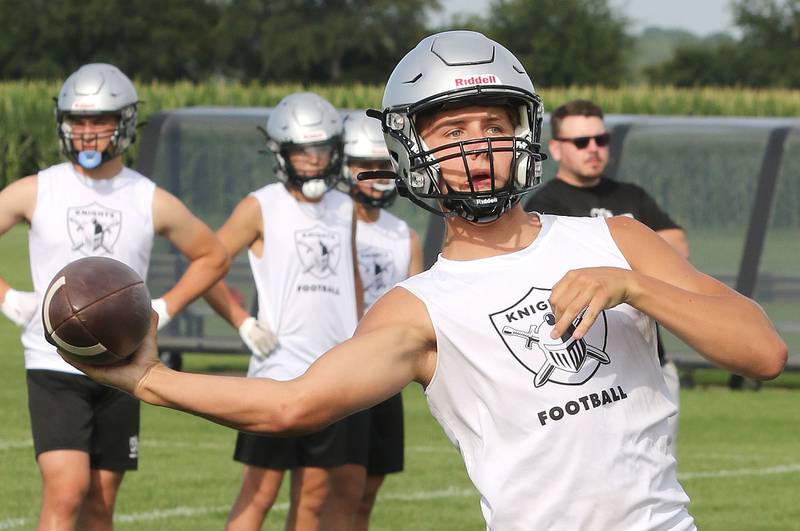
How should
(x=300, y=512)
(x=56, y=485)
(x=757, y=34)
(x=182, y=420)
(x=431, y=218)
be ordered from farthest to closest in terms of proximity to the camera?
(x=757, y=34) → (x=431, y=218) → (x=182, y=420) → (x=300, y=512) → (x=56, y=485)

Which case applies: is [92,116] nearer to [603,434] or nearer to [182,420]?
[603,434]

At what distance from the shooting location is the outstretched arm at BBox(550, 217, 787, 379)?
11.7 ft

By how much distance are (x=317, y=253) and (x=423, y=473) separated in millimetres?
2861

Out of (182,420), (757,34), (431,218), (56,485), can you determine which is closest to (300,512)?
(56,485)

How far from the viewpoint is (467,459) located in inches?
161

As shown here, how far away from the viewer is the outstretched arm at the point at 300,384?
367 centimetres

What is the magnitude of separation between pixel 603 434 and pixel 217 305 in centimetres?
479

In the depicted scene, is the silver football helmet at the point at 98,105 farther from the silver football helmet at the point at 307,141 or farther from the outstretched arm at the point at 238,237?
the silver football helmet at the point at 307,141

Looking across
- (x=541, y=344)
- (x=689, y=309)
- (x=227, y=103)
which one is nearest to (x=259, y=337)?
(x=541, y=344)

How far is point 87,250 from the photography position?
7.36 m

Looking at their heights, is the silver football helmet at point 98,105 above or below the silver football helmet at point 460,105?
below

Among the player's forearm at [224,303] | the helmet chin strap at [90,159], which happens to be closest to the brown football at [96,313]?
the helmet chin strap at [90,159]

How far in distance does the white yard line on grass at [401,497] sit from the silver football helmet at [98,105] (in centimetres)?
234

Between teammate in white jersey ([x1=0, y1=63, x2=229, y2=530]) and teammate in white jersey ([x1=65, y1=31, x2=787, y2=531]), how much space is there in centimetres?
338
